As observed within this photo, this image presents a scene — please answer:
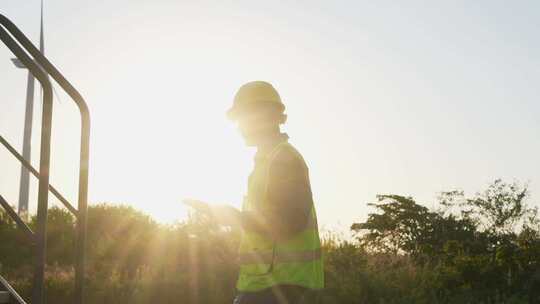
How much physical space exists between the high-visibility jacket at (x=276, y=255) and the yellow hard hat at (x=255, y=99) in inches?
10.5

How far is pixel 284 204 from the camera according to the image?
3.18 meters

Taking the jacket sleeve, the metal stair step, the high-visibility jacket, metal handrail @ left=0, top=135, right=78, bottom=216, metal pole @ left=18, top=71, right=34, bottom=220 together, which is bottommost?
the metal stair step

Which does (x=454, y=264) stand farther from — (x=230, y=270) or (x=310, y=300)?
(x=310, y=300)

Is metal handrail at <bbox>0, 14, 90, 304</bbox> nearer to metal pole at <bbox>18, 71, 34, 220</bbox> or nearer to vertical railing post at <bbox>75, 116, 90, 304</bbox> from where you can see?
vertical railing post at <bbox>75, 116, 90, 304</bbox>

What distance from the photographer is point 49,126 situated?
293cm

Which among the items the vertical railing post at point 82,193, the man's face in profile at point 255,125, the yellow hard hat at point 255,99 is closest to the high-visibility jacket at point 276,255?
the man's face in profile at point 255,125

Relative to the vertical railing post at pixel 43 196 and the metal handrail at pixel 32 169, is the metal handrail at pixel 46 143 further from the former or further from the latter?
the metal handrail at pixel 32 169

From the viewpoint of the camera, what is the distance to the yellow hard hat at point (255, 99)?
3637 millimetres

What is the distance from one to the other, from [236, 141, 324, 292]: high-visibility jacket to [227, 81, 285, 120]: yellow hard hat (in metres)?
0.27

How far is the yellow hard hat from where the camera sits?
3637 mm

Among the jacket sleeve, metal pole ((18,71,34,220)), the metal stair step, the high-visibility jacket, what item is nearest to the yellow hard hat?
the high-visibility jacket

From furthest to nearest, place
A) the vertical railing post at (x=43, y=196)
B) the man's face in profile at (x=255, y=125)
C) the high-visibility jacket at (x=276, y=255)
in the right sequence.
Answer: the man's face in profile at (x=255, y=125) < the high-visibility jacket at (x=276, y=255) < the vertical railing post at (x=43, y=196)

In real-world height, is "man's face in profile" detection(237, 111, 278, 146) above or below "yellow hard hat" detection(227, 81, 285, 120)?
below

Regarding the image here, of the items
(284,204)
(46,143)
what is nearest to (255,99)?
(284,204)
